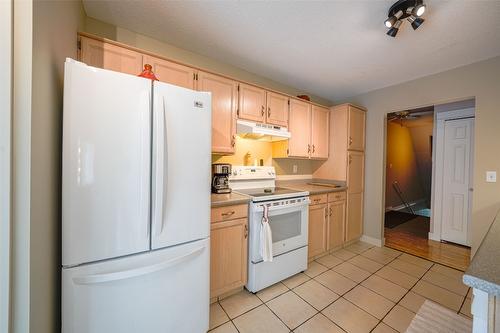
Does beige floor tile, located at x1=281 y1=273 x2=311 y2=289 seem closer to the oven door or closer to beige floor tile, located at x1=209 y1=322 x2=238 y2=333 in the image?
the oven door

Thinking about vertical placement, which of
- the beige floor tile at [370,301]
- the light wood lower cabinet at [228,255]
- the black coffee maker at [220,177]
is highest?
the black coffee maker at [220,177]

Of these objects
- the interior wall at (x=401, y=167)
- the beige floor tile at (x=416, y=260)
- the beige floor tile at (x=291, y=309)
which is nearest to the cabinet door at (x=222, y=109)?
the beige floor tile at (x=291, y=309)

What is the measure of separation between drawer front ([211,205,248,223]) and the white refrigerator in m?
0.34

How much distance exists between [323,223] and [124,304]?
227 cm

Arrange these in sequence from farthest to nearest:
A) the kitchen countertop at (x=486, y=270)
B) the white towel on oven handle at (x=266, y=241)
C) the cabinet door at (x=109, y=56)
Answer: the white towel on oven handle at (x=266, y=241) < the cabinet door at (x=109, y=56) < the kitchen countertop at (x=486, y=270)

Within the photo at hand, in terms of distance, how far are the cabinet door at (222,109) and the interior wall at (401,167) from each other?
436 centimetres

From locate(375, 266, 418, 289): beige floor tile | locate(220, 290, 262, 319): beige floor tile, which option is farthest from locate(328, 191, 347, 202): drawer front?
locate(220, 290, 262, 319): beige floor tile

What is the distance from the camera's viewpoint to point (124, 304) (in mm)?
1094

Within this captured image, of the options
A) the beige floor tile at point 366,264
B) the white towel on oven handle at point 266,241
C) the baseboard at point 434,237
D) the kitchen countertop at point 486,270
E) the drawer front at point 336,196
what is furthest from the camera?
the baseboard at point 434,237

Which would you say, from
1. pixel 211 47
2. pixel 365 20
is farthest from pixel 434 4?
pixel 211 47

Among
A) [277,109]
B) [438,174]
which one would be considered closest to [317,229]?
[277,109]

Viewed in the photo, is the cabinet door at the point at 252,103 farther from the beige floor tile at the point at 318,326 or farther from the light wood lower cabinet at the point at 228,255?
the beige floor tile at the point at 318,326

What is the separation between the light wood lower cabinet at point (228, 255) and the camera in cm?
173

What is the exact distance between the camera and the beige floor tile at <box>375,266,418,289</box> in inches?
83.1
